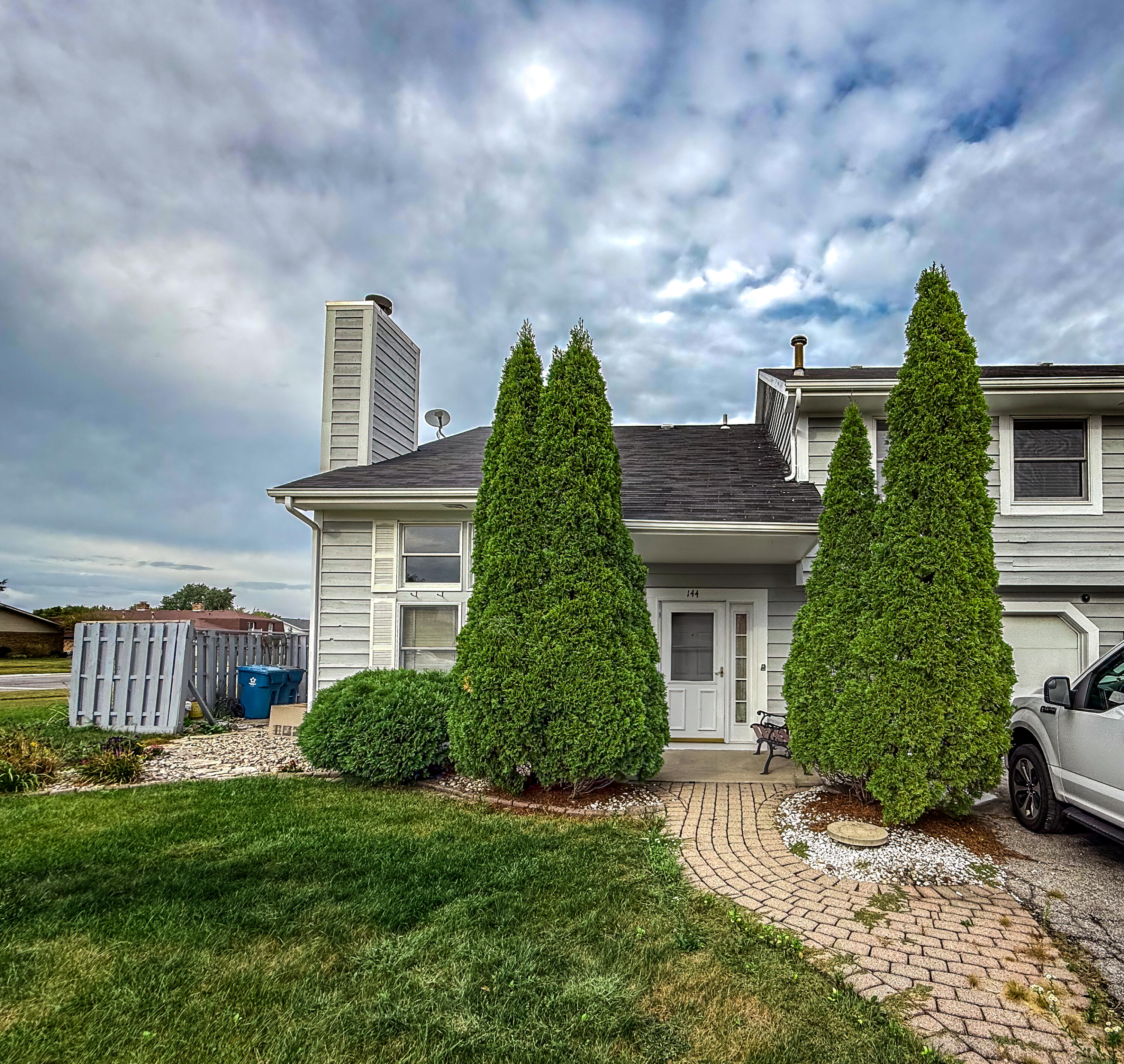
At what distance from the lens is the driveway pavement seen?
16.3 meters

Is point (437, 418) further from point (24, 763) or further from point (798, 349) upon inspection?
point (24, 763)

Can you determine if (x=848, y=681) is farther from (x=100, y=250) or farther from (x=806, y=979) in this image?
(x=100, y=250)

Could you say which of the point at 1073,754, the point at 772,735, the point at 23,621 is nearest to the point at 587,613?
the point at 772,735

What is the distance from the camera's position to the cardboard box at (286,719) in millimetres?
9500

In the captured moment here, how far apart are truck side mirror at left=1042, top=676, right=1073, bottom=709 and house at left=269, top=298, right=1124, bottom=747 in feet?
8.53

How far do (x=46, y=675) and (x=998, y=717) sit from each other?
25436 millimetres

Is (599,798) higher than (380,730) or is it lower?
lower

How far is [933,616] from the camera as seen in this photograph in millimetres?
4750

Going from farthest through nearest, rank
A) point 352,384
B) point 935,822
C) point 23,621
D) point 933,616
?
point 23,621 → point 352,384 → point 935,822 → point 933,616

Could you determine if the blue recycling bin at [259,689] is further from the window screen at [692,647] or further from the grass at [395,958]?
the window screen at [692,647]

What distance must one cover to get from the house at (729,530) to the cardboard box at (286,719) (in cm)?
161

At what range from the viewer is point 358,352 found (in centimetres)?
966

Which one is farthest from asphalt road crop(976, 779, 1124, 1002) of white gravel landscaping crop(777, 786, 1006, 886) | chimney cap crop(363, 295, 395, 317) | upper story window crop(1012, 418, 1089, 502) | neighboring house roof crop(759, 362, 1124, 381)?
chimney cap crop(363, 295, 395, 317)

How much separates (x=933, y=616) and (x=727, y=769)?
326 cm
